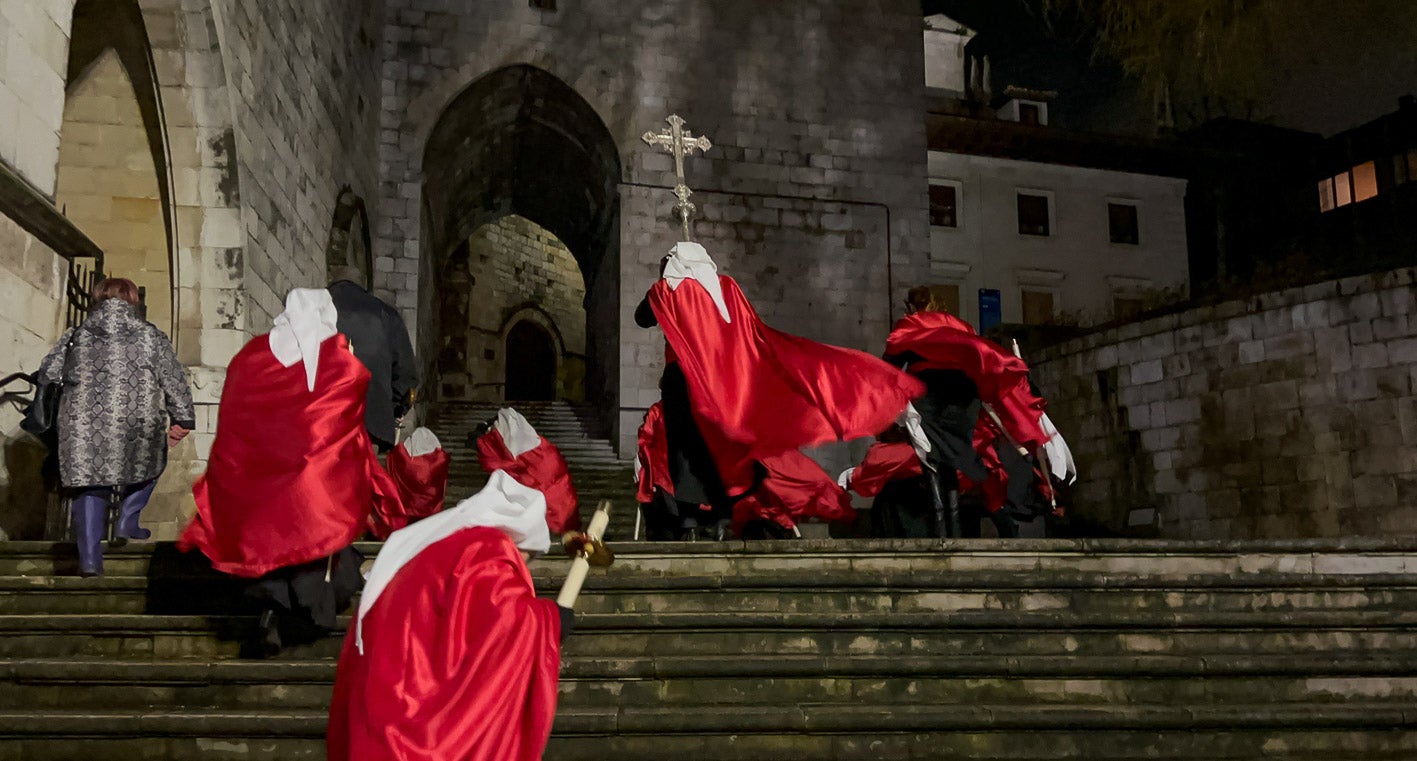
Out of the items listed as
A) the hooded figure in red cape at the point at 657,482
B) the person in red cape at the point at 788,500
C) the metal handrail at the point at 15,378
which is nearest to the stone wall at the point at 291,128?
the metal handrail at the point at 15,378

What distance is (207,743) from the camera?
3961 millimetres

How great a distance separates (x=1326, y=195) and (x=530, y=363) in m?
20.6

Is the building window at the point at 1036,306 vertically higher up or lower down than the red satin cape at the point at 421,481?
higher up

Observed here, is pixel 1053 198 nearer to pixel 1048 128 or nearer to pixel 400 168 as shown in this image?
pixel 1048 128

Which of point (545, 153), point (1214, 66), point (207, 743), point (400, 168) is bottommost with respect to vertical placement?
point (207, 743)

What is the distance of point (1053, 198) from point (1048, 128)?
160cm

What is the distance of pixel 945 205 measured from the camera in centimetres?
2438

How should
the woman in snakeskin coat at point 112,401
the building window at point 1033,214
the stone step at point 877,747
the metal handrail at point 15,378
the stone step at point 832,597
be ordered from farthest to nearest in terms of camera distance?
the building window at point 1033,214, the metal handrail at point 15,378, the woman in snakeskin coat at point 112,401, the stone step at point 832,597, the stone step at point 877,747

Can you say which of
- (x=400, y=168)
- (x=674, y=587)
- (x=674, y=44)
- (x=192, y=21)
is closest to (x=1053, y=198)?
(x=674, y=44)

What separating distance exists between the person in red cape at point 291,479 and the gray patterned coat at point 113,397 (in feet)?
3.32

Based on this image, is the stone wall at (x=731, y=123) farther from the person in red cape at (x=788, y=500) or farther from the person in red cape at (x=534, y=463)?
the person in red cape at (x=788, y=500)

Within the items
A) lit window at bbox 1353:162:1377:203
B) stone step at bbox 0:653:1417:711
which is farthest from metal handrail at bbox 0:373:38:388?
lit window at bbox 1353:162:1377:203

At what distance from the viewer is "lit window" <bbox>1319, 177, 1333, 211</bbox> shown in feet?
92.9

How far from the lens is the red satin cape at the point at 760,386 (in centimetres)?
612
